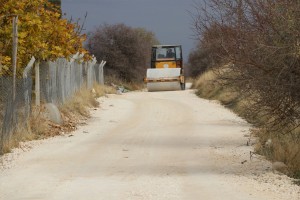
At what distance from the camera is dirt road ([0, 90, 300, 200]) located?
9281mm

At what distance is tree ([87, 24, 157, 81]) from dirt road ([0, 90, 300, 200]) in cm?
3955

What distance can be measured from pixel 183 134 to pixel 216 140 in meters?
1.60

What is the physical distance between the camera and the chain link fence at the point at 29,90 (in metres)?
14.5

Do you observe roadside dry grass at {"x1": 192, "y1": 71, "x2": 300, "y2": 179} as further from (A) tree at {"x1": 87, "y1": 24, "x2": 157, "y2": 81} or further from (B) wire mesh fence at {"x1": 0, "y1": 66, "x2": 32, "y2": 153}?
(A) tree at {"x1": 87, "y1": 24, "x2": 157, "y2": 81}

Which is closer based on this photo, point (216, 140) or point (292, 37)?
point (292, 37)

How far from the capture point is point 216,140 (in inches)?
634

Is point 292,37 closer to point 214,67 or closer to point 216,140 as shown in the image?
point 214,67

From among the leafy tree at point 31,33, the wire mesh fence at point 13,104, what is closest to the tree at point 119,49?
the leafy tree at point 31,33

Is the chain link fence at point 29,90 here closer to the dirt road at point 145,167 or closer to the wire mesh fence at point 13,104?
the wire mesh fence at point 13,104

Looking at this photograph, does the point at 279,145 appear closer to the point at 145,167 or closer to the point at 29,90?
the point at 145,167

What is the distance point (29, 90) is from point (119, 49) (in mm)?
43020

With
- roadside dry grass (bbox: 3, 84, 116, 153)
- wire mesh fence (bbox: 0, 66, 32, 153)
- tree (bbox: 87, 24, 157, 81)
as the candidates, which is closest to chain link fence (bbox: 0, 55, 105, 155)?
wire mesh fence (bbox: 0, 66, 32, 153)

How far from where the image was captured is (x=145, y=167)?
1170 cm

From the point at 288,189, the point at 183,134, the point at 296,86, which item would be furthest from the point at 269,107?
the point at 183,134
